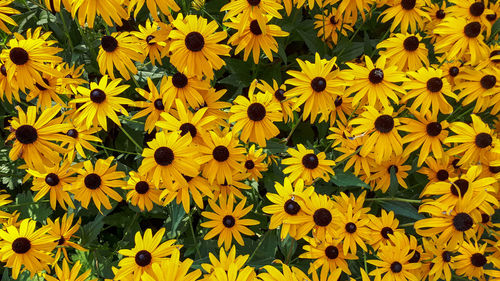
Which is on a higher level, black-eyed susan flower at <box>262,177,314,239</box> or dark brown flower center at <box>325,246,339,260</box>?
black-eyed susan flower at <box>262,177,314,239</box>

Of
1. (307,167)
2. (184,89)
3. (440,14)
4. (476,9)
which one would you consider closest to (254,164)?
(307,167)

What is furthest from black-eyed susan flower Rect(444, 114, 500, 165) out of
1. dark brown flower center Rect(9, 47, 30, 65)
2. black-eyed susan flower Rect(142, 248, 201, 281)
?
dark brown flower center Rect(9, 47, 30, 65)

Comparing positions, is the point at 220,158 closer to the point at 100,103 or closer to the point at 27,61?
the point at 100,103

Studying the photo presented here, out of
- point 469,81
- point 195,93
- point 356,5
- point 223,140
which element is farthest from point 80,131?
point 469,81

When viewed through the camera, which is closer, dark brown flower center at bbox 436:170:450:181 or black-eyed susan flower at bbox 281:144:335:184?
black-eyed susan flower at bbox 281:144:335:184

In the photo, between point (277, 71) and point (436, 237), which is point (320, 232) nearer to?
point (436, 237)

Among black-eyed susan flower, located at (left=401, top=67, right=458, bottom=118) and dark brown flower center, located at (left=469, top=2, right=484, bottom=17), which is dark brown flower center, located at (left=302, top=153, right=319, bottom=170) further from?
dark brown flower center, located at (left=469, top=2, right=484, bottom=17)

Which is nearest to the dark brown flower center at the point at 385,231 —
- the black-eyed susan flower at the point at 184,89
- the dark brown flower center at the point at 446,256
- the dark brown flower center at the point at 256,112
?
the dark brown flower center at the point at 446,256

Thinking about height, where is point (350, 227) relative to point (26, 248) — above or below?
above
